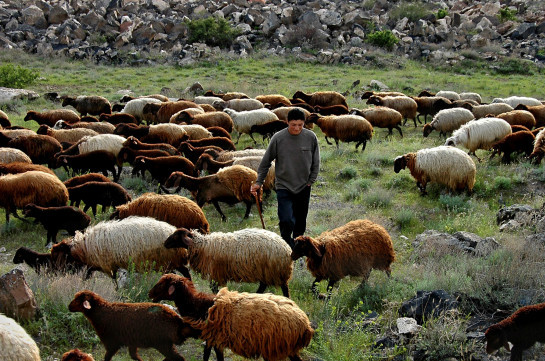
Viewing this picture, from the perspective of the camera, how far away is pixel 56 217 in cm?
819

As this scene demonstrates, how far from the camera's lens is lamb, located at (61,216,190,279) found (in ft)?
21.6

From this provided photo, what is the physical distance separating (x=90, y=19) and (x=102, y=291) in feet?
117

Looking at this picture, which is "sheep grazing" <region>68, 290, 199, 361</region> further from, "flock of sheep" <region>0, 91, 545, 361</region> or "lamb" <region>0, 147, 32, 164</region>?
"lamb" <region>0, 147, 32, 164</region>

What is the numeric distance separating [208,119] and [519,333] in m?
12.3

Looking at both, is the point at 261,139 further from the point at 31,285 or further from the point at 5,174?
the point at 31,285

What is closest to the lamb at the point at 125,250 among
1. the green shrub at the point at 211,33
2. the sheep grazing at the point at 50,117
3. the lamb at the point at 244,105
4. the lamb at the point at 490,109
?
the sheep grazing at the point at 50,117

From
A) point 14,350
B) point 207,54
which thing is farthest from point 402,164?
point 207,54

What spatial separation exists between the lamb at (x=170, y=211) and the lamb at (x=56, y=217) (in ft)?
2.61

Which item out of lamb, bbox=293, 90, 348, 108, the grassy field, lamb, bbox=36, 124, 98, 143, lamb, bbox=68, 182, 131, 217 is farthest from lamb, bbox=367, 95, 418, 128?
lamb, bbox=68, 182, 131, 217

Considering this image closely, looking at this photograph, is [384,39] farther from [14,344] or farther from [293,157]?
[14,344]

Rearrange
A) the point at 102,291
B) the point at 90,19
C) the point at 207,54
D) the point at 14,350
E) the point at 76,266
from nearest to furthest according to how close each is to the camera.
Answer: the point at 14,350 → the point at 102,291 → the point at 76,266 → the point at 207,54 → the point at 90,19

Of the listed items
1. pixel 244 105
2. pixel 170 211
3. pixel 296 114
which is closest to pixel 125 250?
pixel 170 211

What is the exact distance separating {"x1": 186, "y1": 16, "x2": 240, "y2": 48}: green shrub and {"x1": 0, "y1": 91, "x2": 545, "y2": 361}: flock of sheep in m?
18.5

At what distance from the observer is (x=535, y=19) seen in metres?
39.7
